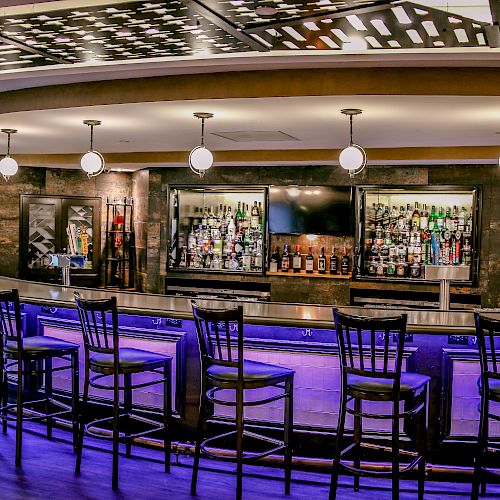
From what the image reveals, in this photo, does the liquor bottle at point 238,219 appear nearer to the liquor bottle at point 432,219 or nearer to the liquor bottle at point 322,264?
the liquor bottle at point 322,264

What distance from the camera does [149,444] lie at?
524 centimetres

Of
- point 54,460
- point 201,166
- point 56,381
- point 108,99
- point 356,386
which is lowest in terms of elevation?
point 54,460

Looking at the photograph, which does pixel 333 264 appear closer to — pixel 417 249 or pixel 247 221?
pixel 417 249

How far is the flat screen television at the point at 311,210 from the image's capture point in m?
10.1

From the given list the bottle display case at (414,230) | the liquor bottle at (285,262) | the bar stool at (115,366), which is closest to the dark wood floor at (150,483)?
the bar stool at (115,366)

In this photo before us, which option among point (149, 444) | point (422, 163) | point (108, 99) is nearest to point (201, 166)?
point (108, 99)

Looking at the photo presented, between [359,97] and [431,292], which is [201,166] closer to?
[359,97]

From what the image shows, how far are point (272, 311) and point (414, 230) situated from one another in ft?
16.9

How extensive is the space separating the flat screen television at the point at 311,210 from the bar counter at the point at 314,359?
189 inches

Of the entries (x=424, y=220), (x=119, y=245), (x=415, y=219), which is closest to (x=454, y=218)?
(x=424, y=220)

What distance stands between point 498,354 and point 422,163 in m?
5.41

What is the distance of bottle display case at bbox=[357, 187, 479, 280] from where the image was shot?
9.56 m

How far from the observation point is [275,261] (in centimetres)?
1068

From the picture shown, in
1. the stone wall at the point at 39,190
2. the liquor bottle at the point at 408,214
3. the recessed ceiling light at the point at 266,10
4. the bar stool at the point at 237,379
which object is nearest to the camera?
the recessed ceiling light at the point at 266,10
